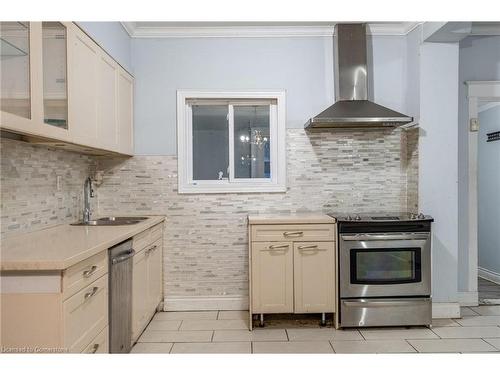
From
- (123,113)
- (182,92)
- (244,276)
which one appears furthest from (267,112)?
(244,276)

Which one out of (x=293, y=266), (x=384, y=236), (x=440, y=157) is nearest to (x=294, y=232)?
(x=293, y=266)

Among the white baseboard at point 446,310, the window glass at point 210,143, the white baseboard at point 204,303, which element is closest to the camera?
the white baseboard at point 446,310

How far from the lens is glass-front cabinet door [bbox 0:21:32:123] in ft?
5.28

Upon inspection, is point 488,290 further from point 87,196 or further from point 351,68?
point 87,196

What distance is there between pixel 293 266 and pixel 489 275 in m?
2.93

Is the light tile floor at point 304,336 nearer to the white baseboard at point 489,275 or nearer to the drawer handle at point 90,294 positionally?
the drawer handle at point 90,294

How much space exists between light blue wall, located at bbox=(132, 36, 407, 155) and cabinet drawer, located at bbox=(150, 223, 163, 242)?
71 centimetres

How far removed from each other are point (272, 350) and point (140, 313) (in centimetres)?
99

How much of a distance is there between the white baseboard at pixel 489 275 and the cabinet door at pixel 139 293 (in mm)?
3960

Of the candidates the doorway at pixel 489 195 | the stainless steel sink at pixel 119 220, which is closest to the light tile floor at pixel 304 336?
the stainless steel sink at pixel 119 220

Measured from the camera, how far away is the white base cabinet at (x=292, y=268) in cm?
298

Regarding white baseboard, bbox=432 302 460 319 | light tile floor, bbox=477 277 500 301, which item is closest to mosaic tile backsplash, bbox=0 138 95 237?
white baseboard, bbox=432 302 460 319

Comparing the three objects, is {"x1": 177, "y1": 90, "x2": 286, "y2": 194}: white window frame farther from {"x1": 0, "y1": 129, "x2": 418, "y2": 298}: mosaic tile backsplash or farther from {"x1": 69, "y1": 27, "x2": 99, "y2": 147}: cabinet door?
{"x1": 69, "y1": 27, "x2": 99, "y2": 147}: cabinet door

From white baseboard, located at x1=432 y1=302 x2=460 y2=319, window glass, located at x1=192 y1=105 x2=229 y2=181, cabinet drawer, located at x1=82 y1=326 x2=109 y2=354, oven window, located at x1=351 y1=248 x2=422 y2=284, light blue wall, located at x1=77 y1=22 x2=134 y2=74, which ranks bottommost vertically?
white baseboard, located at x1=432 y1=302 x2=460 y2=319
